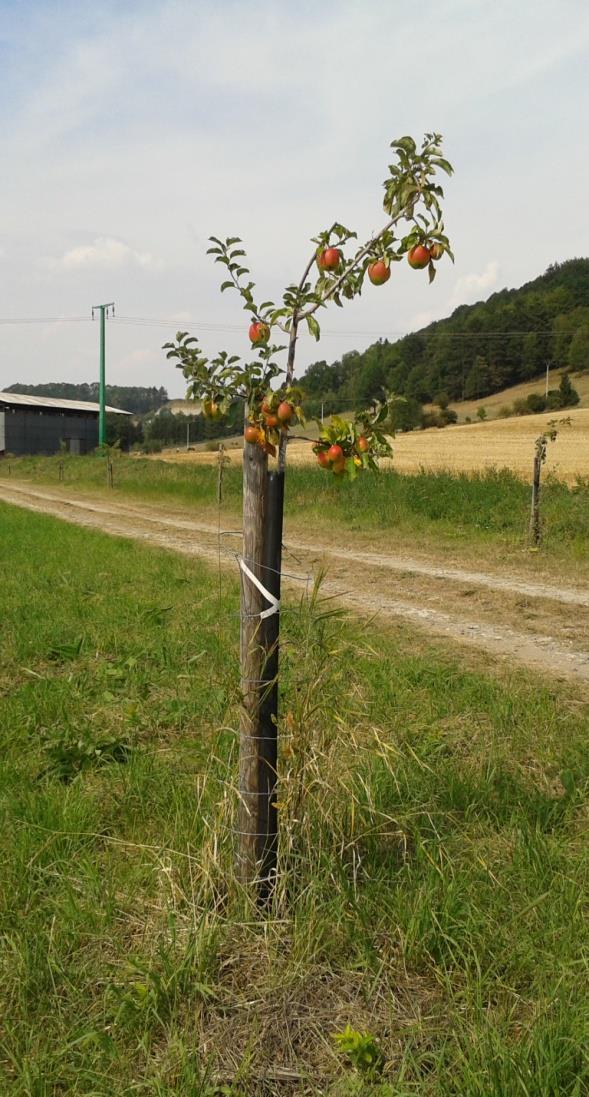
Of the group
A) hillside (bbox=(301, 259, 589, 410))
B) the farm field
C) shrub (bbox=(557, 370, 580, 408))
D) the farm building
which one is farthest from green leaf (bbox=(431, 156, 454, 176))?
hillside (bbox=(301, 259, 589, 410))

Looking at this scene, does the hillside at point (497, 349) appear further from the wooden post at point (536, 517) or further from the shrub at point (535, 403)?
the wooden post at point (536, 517)

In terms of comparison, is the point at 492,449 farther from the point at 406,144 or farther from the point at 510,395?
the point at 510,395

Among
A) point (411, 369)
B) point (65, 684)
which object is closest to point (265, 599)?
point (65, 684)

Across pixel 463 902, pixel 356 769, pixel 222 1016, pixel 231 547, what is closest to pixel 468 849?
pixel 463 902

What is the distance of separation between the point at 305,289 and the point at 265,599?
1.04 meters

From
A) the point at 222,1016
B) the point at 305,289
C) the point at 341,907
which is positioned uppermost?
the point at 305,289

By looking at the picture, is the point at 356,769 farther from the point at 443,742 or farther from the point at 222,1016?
the point at 222,1016

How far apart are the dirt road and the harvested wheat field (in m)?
13.0

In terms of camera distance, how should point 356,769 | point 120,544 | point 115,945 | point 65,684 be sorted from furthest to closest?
point 120,544
point 65,684
point 356,769
point 115,945

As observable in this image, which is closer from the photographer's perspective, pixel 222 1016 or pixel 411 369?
pixel 222 1016

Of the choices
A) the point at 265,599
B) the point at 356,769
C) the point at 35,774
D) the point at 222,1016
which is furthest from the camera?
the point at 35,774

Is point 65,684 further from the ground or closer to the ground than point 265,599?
closer to the ground

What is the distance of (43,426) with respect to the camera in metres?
68.2

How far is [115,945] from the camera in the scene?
256cm
